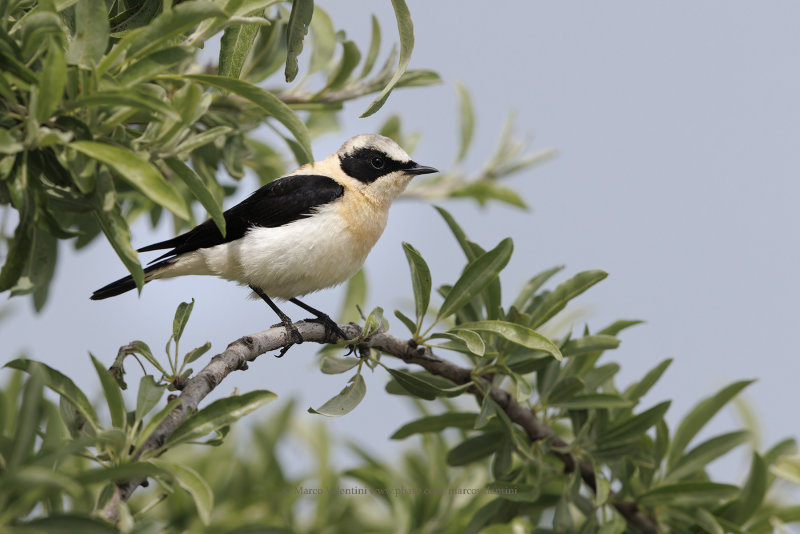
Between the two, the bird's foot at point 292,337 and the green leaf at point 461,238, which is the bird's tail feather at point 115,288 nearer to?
the bird's foot at point 292,337

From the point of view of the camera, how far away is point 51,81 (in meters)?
2.22

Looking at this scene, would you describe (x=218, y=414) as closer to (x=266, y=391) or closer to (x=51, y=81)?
(x=266, y=391)

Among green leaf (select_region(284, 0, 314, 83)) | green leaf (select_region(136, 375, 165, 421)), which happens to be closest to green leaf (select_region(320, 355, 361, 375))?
green leaf (select_region(136, 375, 165, 421))

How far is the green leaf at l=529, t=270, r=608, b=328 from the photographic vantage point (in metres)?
3.49

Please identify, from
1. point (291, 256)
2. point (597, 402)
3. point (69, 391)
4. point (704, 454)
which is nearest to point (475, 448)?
point (597, 402)

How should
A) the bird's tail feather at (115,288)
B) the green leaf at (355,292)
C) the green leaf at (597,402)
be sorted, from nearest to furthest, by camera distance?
the green leaf at (597,402) < the bird's tail feather at (115,288) < the green leaf at (355,292)

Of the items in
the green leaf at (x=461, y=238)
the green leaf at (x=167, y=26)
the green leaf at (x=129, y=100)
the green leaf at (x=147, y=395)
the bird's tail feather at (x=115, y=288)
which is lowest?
the bird's tail feather at (x=115, y=288)

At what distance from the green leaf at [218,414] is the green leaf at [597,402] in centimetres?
163

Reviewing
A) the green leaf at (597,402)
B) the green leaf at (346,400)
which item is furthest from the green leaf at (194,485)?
the green leaf at (597,402)

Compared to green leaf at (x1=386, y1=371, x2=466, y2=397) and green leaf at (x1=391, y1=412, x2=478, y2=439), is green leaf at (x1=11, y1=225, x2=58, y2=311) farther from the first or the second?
green leaf at (x1=391, y1=412, x2=478, y2=439)

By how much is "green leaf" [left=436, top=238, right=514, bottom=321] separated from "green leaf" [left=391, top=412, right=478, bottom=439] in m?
0.70

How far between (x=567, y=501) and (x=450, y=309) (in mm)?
1038

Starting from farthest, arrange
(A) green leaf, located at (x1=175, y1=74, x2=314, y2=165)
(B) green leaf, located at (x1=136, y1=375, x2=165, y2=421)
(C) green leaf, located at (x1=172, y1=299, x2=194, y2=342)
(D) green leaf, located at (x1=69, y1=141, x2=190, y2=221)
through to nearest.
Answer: (C) green leaf, located at (x1=172, y1=299, x2=194, y2=342) → (B) green leaf, located at (x1=136, y1=375, x2=165, y2=421) → (A) green leaf, located at (x1=175, y1=74, x2=314, y2=165) → (D) green leaf, located at (x1=69, y1=141, x2=190, y2=221)

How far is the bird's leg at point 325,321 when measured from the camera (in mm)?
4113
